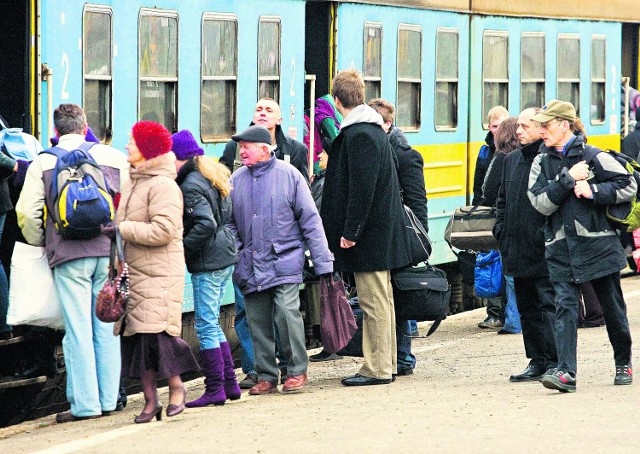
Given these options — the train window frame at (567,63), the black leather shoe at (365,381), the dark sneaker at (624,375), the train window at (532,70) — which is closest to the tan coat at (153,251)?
the black leather shoe at (365,381)

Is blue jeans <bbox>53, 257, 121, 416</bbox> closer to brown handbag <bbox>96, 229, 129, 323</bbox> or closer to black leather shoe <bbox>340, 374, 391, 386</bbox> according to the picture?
brown handbag <bbox>96, 229, 129, 323</bbox>

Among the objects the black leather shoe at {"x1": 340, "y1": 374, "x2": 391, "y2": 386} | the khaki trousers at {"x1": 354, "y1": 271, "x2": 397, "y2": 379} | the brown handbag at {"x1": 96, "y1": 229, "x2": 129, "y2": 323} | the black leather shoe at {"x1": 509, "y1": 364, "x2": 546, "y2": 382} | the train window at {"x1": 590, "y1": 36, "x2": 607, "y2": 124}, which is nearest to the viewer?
the brown handbag at {"x1": 96, "y1": 229, "x2": 129, "y2": 323}

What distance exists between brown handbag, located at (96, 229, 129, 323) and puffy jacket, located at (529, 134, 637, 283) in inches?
95.9

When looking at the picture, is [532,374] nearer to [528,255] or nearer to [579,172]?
[528,255]

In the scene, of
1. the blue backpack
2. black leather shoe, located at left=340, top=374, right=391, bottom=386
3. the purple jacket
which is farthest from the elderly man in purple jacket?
the blue backpack

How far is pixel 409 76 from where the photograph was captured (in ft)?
50.4

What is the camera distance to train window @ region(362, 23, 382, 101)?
47.3ft

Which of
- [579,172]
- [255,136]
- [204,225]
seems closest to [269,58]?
[255,136]

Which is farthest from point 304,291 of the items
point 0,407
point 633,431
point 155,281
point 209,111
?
point 633,431

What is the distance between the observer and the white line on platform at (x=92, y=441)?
26.2 feet

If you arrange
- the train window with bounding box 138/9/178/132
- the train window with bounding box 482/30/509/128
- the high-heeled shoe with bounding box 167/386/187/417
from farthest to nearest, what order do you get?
1. the train window with bounding box 482/30/509/128
2. the train window with bounding box 138/9/178/132
3. the high-heeled shoe with bounding box 167/386/187/417

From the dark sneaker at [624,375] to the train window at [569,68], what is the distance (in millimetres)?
8910

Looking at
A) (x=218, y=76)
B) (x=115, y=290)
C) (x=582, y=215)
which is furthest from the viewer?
(x=218, y=76)

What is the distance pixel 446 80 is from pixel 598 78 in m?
3.69
